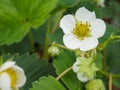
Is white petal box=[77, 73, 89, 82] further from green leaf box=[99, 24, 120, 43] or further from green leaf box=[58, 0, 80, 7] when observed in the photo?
green leaf box=[58, 0, 80, 7]

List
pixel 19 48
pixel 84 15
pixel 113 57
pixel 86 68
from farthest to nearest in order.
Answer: pixel 19 48, pixel 113 57, pixel 84 15, pixel 86 68

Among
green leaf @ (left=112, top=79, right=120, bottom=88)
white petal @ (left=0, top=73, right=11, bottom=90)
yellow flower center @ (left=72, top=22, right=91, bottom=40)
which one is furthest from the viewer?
green leaf @ (left=112, top=79, right=120, bottom=88)

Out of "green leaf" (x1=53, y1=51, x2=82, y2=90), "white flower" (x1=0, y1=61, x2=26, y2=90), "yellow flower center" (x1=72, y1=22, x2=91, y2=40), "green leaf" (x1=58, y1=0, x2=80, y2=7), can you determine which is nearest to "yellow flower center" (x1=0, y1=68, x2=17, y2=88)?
"white flower" (x1=0, y1=61, x2=26, y2=90)

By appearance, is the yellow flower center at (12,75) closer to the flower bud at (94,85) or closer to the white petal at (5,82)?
the white petal at (5,82)

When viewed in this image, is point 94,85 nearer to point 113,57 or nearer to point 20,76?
point 20,76

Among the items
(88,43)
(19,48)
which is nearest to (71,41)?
(88,43)

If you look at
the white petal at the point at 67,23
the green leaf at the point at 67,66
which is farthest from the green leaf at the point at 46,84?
the white petal at the point at 67,23
